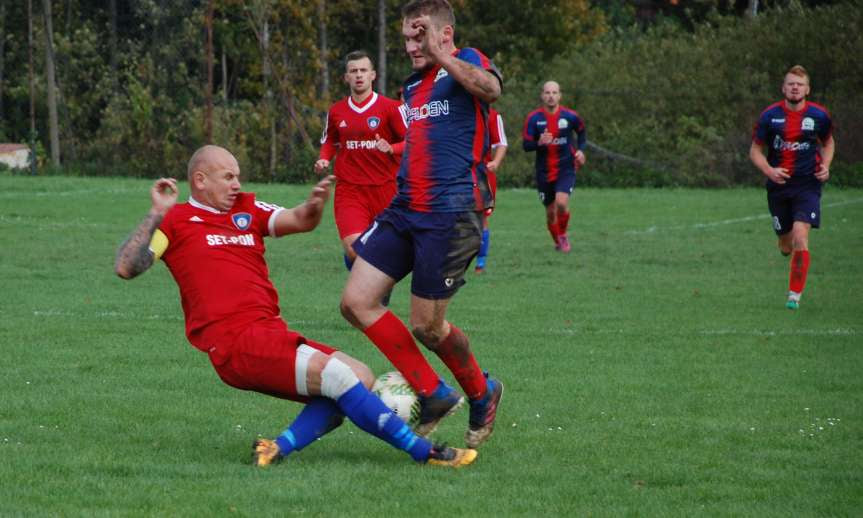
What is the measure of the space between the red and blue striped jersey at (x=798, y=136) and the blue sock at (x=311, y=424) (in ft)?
26.7

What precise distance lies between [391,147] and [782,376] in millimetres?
3778

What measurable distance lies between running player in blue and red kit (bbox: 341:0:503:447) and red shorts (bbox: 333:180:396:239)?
15.3ft

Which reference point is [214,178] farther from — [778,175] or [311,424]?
[778,175]

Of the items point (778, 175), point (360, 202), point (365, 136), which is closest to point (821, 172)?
point (778, 175)

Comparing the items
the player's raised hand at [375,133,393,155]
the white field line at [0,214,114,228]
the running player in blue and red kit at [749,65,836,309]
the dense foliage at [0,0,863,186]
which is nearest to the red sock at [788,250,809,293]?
the running player in blue and red kit at [749,65,836,309]

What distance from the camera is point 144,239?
6027mm

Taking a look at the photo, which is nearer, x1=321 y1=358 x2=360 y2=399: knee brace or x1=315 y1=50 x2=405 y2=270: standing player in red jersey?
x1=321 y1=358 x2=360 y2=399: knee brace

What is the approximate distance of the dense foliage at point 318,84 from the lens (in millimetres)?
35625

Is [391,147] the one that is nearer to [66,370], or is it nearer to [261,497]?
[66,370]

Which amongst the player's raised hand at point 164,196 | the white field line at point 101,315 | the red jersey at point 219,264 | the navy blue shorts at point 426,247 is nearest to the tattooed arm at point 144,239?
the player's raised hand at point 164,196

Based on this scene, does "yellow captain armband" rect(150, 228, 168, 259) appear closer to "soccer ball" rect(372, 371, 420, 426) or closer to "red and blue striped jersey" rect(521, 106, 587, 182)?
"soccer ball" rect(372, 371, 420, 426)

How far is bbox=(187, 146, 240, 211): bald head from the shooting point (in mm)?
6309

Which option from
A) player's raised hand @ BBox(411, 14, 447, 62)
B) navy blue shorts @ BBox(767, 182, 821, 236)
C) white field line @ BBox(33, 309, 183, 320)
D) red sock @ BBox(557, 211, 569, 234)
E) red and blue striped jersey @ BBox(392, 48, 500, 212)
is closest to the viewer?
player's raised hand @ BBox(411, 14, 447, 62)

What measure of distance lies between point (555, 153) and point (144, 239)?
13472 millimetres
